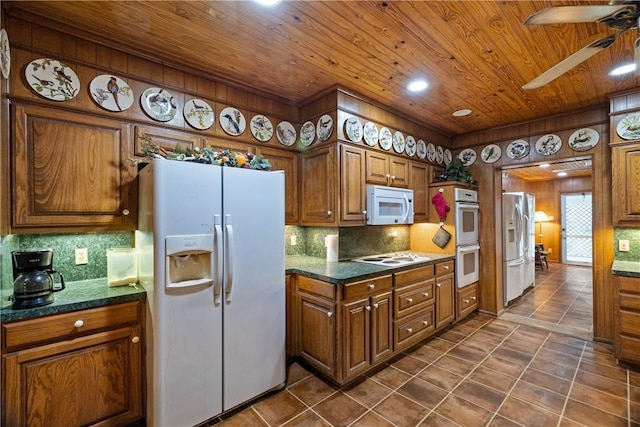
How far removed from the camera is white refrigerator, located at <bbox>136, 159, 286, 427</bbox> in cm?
173

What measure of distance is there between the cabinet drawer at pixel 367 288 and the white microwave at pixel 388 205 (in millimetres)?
640

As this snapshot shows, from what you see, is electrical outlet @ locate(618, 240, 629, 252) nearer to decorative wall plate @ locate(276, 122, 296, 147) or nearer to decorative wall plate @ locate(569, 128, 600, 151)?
decorative wall plate @ locate(569, 128, 600, 151)

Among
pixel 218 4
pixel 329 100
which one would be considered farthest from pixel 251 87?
pixel 218 4

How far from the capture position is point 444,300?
329 centimetres

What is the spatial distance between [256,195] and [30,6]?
66.6 inches

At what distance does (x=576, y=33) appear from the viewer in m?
1.90

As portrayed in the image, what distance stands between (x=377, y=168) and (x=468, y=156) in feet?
6.02

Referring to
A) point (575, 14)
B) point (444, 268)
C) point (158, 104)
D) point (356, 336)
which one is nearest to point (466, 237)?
point (444, 268)

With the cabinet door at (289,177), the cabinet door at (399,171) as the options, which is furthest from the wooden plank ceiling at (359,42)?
the cabinet door at (399,171)

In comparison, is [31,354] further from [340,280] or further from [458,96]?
[458,96]

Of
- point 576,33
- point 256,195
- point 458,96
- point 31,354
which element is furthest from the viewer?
point 458,96

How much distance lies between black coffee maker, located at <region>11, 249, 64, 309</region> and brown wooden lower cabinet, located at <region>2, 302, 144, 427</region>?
12cm

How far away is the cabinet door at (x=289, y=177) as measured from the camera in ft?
9.58

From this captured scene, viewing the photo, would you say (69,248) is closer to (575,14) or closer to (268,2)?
(268,2)
